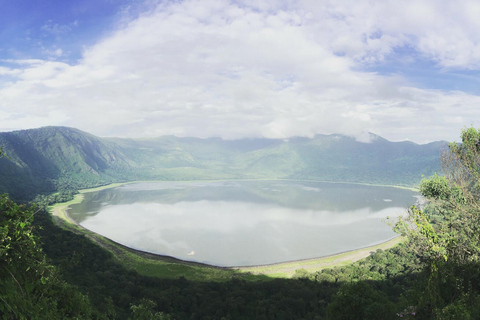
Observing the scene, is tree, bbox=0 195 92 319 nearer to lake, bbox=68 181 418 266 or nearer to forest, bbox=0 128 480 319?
forest, bbox=0 128 480 319

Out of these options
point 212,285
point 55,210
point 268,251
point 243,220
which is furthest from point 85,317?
point 55,210

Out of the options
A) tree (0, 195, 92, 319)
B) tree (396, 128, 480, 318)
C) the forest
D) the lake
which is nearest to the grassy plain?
the forest

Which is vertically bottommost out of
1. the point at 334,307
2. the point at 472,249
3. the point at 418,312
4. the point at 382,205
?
the point at 382,205

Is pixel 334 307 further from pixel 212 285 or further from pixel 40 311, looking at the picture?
pixel 212 285

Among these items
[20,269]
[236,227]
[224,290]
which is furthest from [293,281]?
[236,227]

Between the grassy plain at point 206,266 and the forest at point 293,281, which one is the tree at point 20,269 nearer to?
the forest at point 293,281

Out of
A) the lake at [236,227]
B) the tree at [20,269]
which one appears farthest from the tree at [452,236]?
the lake at [236,227]
